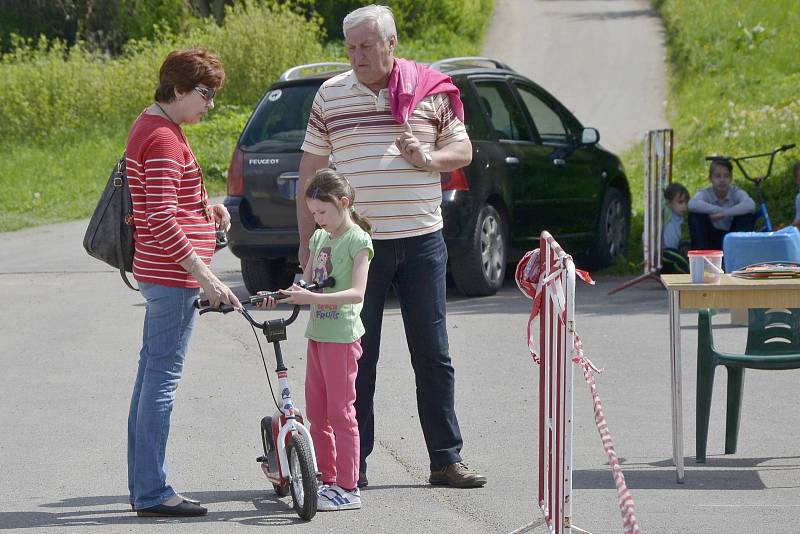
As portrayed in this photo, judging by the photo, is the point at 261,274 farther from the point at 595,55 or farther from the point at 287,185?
the point at 595,55

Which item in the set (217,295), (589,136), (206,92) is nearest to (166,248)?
(217,295)

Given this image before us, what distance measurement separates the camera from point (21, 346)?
408 inches

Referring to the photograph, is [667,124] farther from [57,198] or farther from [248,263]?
[248,263]

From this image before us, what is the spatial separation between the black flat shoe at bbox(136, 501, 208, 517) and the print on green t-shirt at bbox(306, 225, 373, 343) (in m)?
0.84

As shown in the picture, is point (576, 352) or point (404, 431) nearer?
point (576, 352)

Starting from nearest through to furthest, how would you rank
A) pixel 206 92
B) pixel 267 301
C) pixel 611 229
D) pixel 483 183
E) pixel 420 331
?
pixel 267 301 → pixel 206 92 → pixel 420 331 → pixel 483 183 → pixel 611 229

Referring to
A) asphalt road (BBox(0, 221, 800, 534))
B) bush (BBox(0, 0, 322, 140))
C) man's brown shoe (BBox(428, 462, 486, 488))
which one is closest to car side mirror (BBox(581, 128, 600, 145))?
asphalt road (BBox(0, 221, 800, 534))

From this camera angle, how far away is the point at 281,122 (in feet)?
39.0

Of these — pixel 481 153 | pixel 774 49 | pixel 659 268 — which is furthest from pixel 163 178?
pixel 774 49

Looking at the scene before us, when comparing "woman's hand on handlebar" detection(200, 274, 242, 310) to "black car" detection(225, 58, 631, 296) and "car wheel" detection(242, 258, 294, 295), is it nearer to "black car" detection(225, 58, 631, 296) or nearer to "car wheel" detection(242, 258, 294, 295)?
"black car" detection(225, 58, 631, 296)

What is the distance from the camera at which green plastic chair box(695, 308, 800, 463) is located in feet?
21.8

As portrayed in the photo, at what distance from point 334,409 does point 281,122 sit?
623cm

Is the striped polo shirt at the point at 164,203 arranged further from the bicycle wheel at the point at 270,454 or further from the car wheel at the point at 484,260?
the car wheel at the point at 484,260

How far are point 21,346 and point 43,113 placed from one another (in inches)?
783
